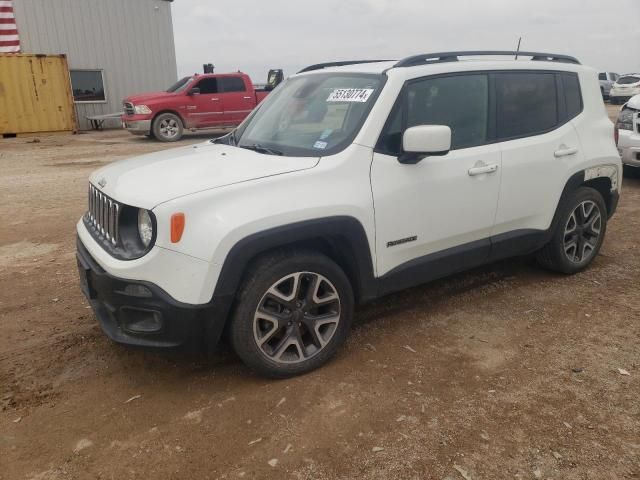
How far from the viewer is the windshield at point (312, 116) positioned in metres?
3.30

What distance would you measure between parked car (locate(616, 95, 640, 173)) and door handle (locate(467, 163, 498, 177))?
503 centimetres

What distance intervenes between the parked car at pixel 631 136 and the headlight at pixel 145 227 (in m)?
7.15

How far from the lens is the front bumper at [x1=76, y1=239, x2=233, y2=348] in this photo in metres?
2.70

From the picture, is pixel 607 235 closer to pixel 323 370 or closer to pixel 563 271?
pixel 563 271

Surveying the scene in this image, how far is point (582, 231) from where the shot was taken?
179 inches

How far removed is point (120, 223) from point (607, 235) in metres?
5.02

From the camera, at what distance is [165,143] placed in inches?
603

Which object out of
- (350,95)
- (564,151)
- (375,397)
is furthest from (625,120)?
(375,397)

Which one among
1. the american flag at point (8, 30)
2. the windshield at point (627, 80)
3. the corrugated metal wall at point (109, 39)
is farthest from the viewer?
the windshield at point (627, 80)

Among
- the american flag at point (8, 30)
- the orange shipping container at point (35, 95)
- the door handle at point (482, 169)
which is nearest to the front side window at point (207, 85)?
the orange shipping container at point (35, 95)

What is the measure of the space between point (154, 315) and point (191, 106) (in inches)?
546

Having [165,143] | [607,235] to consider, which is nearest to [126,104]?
[165,143]

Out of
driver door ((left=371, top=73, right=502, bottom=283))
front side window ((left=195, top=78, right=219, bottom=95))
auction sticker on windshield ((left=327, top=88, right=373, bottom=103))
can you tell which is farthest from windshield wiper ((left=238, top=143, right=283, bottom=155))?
front side window ((left=195, top=78, right=219, bottom=95))

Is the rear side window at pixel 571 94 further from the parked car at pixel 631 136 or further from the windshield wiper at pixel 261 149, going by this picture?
the parked car at pixel 631 136
